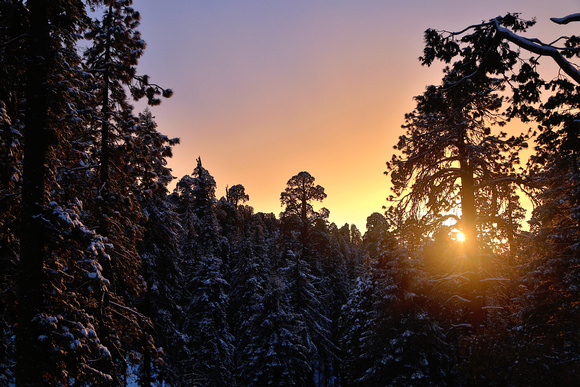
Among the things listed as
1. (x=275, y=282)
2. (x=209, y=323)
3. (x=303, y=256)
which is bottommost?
(x=209, y=323)

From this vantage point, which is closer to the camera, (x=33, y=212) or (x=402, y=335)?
(x=33, y=212)

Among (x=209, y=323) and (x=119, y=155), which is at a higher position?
(x=119, y=155)

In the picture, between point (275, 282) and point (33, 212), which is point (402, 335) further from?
point (33, 212)

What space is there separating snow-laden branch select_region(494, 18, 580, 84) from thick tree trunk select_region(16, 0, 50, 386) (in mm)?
9815

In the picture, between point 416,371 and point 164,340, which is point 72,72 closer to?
point 164,340

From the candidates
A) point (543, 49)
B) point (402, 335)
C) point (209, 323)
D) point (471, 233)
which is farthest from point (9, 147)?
point (209, 323)

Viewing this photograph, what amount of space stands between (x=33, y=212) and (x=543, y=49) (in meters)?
10.9

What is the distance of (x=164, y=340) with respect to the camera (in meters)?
19.0

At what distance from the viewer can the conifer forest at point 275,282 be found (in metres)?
6.95

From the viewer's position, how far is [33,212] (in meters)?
6.69

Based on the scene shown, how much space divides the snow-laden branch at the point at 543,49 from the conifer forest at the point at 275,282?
27mm

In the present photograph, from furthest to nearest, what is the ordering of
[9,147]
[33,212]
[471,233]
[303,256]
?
1. [303,256]
2. [471,233]
3. [9,147]
4. [33,212]

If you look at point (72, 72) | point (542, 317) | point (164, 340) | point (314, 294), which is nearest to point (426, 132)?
point (542, 317)

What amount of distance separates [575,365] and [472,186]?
596 cm
